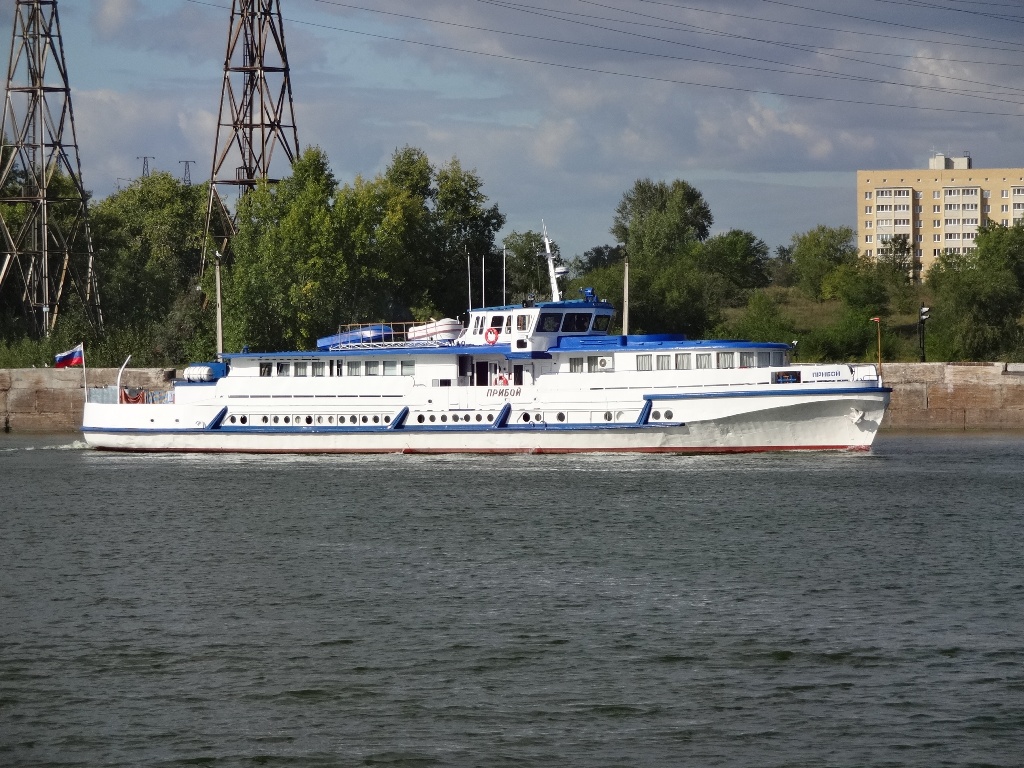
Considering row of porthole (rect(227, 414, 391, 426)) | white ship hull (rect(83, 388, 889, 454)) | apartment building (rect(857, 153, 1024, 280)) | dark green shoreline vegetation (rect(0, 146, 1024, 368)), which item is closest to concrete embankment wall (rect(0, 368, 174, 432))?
dark green shoreline vegetation (rect(0, 146, 1024, 368))

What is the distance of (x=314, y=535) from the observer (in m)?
32.7

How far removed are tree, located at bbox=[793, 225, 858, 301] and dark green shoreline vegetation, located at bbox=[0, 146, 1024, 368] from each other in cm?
29

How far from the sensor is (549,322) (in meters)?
50.6

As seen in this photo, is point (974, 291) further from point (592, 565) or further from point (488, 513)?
point (592, 565)

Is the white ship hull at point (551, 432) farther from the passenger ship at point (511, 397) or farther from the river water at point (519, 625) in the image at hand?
the river water at point (519, 625)

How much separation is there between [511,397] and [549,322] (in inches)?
118

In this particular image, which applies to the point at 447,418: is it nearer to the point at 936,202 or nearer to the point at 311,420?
the point at 311,420

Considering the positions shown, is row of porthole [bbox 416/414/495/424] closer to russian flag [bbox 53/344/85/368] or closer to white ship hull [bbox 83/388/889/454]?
white ship hull [bbox 83/388/889/454]

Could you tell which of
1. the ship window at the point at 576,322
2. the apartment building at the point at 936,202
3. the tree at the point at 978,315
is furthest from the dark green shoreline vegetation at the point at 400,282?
the apartment building at the point at 936,202

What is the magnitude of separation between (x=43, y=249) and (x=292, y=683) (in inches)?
2208

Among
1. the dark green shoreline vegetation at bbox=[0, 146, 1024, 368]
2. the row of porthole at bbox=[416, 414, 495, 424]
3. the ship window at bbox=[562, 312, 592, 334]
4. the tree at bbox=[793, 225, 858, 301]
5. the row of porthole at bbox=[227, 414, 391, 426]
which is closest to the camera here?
the row of porthole at bbox=[416, 414, 495, 424]

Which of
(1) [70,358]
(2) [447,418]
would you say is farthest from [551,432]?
(1) [70,358]

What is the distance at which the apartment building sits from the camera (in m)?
167

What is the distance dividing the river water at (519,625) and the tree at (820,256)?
209ft
